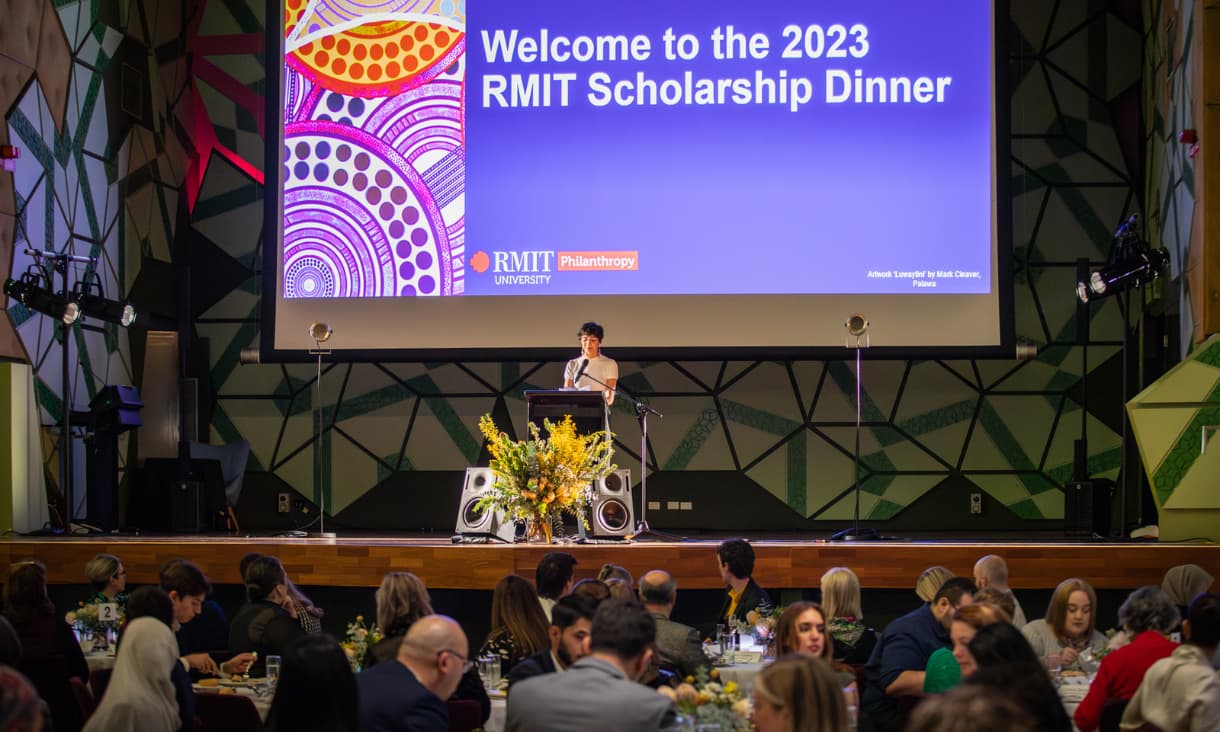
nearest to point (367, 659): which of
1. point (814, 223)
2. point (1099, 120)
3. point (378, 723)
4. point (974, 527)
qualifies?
point (378, 723)

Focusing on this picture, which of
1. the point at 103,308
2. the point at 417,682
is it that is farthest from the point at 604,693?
the point at 103,308

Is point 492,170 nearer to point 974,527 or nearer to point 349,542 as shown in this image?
point 349,542

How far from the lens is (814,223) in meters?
Answer: 10.4

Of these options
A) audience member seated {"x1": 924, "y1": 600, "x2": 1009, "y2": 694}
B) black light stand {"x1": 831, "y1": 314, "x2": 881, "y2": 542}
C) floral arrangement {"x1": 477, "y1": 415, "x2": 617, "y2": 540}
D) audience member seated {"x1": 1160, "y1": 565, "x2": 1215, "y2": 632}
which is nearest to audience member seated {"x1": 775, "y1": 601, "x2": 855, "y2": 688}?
audience member seated {"x1": 924, "y1": 600, "x2": 1009, "y2": 694}

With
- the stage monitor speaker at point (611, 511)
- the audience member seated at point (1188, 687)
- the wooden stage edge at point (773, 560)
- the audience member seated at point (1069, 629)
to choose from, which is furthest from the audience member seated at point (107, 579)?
the audience member seated at point (1188, 687)

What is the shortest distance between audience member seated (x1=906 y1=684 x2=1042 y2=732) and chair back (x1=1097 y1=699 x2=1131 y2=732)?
2.36m

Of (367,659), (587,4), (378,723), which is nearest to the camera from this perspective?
(378,723)

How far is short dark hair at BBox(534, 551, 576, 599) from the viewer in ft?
19.5

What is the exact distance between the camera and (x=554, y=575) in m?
5.94

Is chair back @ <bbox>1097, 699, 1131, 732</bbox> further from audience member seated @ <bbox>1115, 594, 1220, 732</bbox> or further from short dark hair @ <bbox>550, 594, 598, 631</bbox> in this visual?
short dark hair @ <bbox>550, 594, 598, 631</bbox>

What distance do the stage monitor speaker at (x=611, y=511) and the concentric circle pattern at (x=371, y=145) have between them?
8.70 feet

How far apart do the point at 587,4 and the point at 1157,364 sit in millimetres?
5613

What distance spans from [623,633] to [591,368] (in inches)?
226

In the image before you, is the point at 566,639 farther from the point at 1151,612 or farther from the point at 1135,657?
the point at 1151,612
